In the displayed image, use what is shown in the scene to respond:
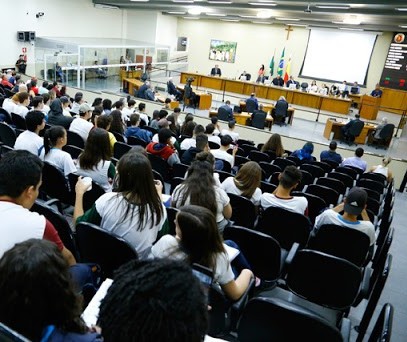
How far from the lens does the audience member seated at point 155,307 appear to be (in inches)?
29.9

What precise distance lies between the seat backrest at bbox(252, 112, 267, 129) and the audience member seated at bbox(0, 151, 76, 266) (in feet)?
31.9

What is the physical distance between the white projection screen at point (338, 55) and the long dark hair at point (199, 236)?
18371mm

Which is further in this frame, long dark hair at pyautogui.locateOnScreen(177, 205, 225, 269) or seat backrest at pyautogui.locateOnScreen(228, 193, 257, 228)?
seat backrest at pyautogui.locateOnScreen(228, 193, 257, 228)

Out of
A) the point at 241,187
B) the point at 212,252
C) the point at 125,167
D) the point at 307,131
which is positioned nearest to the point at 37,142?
the point at 125,167

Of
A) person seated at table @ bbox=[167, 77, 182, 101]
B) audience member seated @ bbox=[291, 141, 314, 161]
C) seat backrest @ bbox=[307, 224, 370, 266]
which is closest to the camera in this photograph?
seat backrest @ bbox=[307, 224, 370, 266]

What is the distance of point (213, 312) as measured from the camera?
1932 millimetres

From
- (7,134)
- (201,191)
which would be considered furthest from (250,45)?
(201,191)

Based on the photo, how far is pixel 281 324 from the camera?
1579 mm

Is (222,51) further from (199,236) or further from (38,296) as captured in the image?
(38,296)

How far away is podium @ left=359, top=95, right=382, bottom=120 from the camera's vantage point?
14138mm

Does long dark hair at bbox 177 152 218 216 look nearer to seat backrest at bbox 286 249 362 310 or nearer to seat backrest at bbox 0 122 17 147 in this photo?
seat backrest at bbox 286 249 362 310

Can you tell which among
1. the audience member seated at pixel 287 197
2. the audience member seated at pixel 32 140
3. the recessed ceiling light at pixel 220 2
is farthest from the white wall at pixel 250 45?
the audience member seated at pixel 32 140

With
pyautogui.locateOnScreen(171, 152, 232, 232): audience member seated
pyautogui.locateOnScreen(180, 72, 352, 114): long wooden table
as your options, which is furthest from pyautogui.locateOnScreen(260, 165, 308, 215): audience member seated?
pyautogui.locateOnScreen(180, 72, 352, 114): long wooden table

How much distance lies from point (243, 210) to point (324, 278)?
1155 mm
